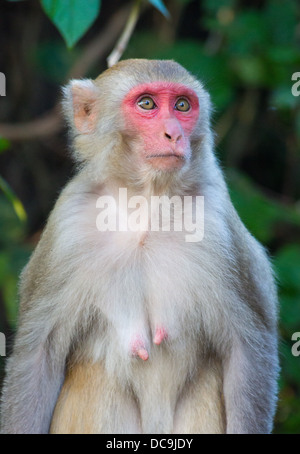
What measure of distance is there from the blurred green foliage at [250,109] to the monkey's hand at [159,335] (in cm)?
243

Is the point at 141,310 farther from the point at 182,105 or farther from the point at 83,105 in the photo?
the point at 83,105

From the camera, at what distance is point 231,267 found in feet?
16.3

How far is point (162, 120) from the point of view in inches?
189

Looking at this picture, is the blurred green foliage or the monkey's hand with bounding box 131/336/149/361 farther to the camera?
the blurred green foliage

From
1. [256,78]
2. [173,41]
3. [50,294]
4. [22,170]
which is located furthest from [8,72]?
[50,294]

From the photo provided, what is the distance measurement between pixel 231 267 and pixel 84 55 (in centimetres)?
559

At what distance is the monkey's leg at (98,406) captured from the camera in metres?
4.95

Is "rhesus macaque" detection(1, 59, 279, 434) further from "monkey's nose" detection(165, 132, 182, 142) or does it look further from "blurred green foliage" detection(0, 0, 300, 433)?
"blurred green foliage" detection(0, 0, 300, 433)

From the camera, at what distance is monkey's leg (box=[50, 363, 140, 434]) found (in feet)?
16.2

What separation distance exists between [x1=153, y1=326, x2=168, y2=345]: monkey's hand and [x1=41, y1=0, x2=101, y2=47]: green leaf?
189 centimetres

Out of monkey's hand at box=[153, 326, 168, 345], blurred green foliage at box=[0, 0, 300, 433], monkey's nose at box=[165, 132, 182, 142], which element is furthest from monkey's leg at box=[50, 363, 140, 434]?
blurred green foliage at box=[0, 0, 300, 433]

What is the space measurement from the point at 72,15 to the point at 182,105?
0.91m

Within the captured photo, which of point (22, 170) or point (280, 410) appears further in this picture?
point (22, 170)

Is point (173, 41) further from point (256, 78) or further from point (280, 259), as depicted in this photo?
point (280, 259)
